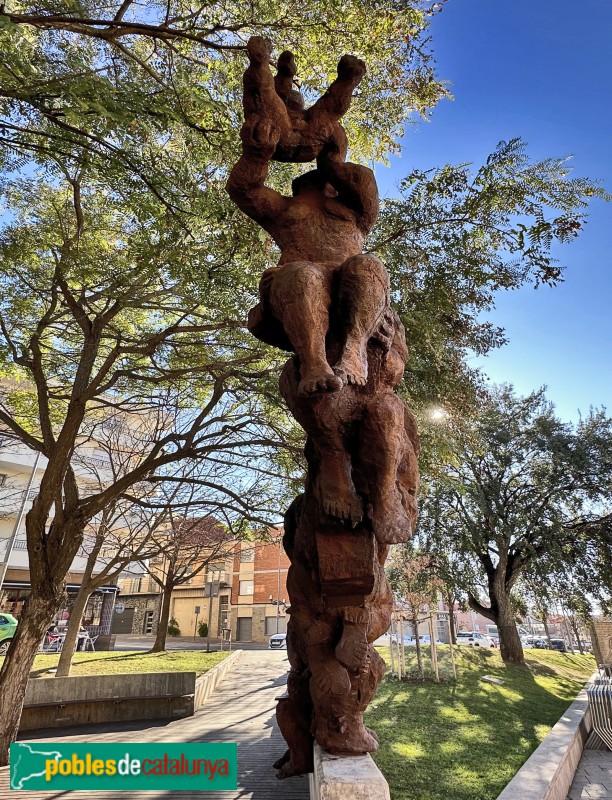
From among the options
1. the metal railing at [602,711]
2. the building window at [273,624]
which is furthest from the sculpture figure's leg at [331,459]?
the building window at [273,624]

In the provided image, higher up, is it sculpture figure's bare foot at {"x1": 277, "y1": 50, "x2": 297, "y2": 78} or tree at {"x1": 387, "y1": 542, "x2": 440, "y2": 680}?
sculpture figure's bare foot at {"x1": 277, "y1": 50, "x2": 297, "y2": 78}

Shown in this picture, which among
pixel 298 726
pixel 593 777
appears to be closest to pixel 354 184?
pixel 298 726

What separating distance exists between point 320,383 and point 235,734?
6874 millimetres

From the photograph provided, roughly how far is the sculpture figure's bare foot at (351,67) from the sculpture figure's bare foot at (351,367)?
2.04 meters

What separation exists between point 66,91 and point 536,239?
13.4 feet

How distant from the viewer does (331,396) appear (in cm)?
268

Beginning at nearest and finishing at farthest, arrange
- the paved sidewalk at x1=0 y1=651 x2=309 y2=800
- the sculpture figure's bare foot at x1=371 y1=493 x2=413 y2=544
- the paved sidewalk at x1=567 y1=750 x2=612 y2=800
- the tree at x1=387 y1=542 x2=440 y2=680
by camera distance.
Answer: the sculpture figure's bare foot at x1=371 y1=493 x2=413 y2=544
the paved sidewalk at x1=0 y1=651 x2=309 y2=800
the paved sidewalk at x1=567 y1=750 x2=612 y2=800
the tree at x1=387 y1=542 x2=440 y2=680

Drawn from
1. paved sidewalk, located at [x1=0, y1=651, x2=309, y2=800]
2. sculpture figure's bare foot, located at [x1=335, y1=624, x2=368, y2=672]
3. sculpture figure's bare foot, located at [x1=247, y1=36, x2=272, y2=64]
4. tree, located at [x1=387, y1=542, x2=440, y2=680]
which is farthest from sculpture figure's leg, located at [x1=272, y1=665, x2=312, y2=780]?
tree, located at [x1=387, y1=542, x2=440, y2=680]

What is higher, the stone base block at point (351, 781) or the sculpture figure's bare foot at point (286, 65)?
the sculpture figure's bare foot at point (286, 65)

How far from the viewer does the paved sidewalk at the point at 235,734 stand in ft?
14.2

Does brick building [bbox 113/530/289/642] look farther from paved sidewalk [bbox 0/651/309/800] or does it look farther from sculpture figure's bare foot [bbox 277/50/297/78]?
sculpture figure's bare foot [bbox 277/50/297/78]

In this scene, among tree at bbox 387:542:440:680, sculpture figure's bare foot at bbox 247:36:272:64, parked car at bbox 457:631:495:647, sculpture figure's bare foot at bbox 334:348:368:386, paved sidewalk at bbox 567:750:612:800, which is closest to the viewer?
sculpture figure's bare foot at bbox 334:348:368:386

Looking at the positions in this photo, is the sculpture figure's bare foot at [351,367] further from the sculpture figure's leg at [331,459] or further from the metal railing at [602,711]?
the metal railing at [602,711]

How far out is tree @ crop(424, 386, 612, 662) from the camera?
47.2 ft
